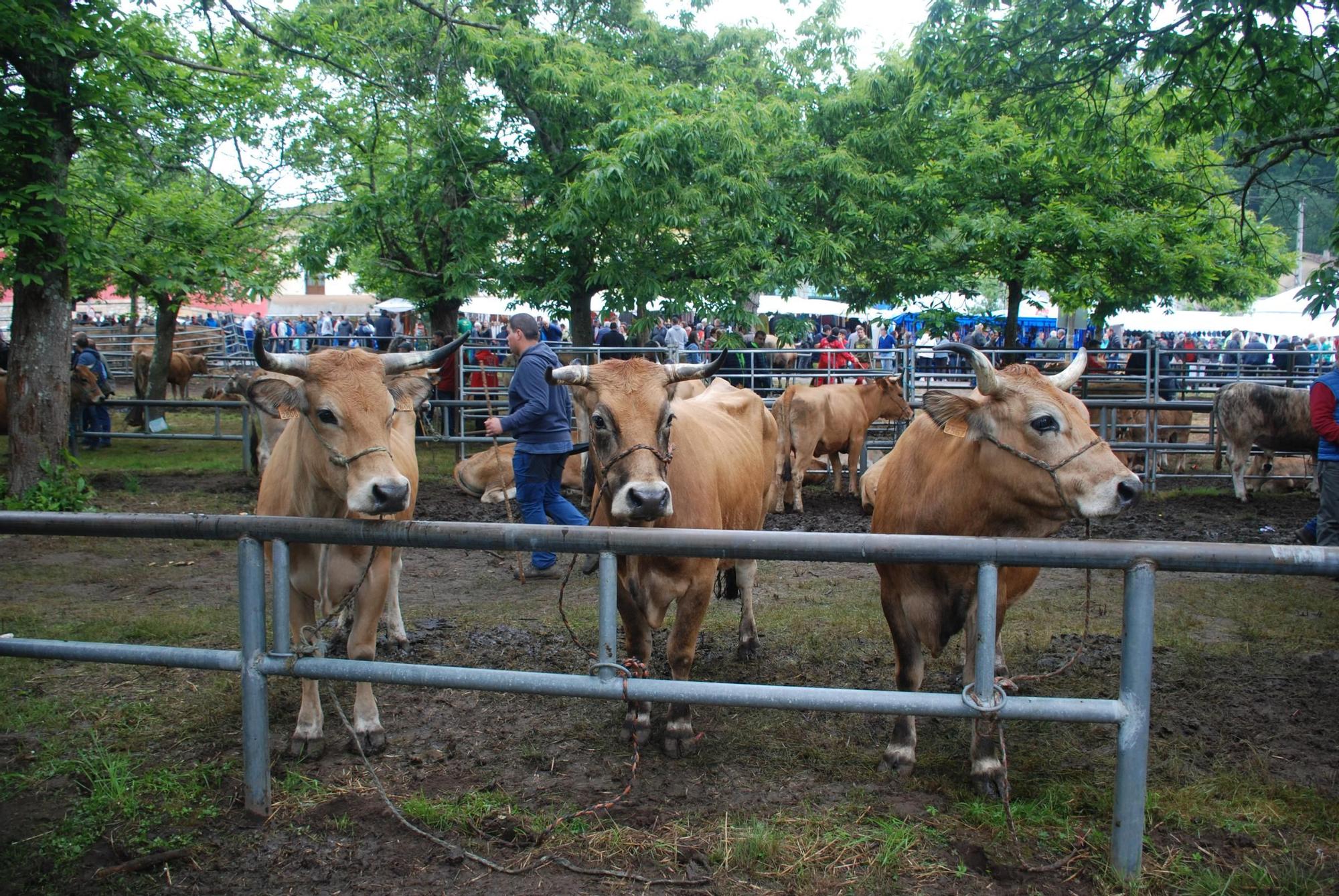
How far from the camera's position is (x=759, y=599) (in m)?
7.43

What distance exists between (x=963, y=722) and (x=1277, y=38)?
20.0 ft

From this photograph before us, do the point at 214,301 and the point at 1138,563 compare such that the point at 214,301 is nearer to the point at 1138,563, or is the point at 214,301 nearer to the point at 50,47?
the point at 50,47

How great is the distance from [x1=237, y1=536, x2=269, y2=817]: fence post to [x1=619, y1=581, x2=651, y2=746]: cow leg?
148cm

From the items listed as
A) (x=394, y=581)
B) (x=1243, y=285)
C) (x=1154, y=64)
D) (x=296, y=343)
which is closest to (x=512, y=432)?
(x=394, y=581)

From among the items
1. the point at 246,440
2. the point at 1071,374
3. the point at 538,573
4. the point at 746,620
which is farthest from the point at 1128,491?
the point at 246,440

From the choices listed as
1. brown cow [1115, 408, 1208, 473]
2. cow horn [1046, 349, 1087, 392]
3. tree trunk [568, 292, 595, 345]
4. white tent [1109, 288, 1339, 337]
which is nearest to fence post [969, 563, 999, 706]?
cow horn [1046, 349, 1087, 392]

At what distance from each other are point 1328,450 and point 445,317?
13386 mm

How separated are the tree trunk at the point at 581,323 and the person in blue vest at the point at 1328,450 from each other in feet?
32.0

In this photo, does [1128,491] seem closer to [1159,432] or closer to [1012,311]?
[1159,432]

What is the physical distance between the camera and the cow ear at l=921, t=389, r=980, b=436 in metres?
4.07

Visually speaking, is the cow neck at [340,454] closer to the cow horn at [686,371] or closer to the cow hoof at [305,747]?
the cow hoof at [305,747]

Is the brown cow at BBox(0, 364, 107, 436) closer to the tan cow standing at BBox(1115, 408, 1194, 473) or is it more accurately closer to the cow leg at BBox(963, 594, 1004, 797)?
the cow leg at BBox(963, 594, 1004, 797)

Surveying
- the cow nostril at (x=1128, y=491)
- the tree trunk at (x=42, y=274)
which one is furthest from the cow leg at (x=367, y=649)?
the tree trunk at (x=42, y=274)

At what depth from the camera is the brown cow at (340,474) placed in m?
3.98
